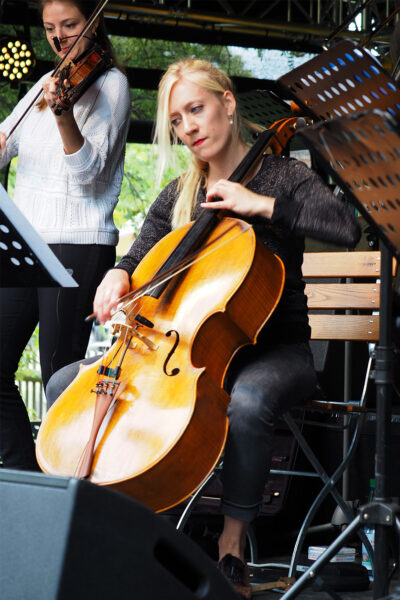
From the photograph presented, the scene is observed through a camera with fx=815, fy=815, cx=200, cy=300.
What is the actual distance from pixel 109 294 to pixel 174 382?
39cm

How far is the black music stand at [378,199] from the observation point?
1047 mm

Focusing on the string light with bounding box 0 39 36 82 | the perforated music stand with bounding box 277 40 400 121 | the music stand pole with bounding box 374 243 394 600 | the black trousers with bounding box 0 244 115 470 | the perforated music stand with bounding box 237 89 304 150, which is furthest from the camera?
the string light with bounding box 0 39 36 82

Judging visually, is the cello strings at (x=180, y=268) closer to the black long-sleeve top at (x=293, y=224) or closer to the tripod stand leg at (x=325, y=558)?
A: the black long-sleeve top at (x=293, y=224)

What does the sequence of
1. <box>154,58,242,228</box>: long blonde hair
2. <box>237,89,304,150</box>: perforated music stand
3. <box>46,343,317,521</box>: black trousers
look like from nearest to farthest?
<box>46,343,317,521</box>: black trousers, <box>154,58,242,228</box>: long blonde hair, <box>237,89,304,150</box>: perforated music stand

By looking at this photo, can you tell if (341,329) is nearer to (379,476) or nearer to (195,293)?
(195,293)

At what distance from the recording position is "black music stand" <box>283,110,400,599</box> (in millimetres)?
1047

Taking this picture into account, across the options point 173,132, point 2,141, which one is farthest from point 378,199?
point 2,141

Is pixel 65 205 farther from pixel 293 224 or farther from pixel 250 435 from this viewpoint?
pixel 250 435

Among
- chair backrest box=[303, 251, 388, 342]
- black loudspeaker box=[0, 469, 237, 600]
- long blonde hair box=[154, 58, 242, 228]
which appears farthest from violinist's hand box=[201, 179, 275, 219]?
black loudspeaker box=[0, 469, 237, 600]

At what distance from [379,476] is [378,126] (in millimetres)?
631

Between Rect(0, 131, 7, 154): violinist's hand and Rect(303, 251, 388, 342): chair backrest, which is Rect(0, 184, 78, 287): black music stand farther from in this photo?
Rect(303, 251, 388, 342): chair backrest

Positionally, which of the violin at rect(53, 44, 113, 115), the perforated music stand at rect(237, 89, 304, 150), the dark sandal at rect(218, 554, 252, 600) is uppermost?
the perforated music stand at rect(237, 89, 304, 150)

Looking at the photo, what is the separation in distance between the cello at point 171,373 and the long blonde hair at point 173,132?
0.15 metres

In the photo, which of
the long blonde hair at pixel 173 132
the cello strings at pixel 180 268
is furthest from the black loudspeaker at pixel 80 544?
the long blonde hair at pixel 173 132
